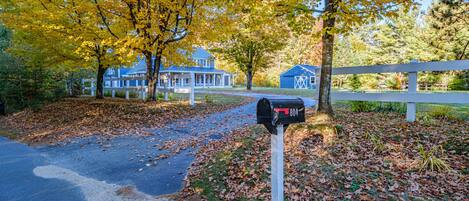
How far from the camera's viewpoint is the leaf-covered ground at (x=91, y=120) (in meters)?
8.57

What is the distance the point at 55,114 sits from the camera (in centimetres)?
1194

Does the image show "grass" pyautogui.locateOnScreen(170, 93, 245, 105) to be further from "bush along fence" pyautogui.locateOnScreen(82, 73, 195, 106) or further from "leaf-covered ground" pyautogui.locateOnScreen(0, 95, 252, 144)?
"leaf-covered ground" pyautogui.locateOnScreen(0, 95, 252, 144)

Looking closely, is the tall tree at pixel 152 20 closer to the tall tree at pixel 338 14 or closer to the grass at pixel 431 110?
the tall tree at pixel 338 14

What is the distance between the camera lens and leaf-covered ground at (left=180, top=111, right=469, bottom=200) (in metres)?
3.56

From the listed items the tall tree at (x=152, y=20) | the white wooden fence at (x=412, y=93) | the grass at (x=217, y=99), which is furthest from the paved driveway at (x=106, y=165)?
the grass at (x=217, y=99)

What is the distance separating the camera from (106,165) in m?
5.59

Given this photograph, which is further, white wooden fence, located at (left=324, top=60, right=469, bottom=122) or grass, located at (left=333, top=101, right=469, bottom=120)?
grass, located at (left=333, top=101, right=469, bottom=120)

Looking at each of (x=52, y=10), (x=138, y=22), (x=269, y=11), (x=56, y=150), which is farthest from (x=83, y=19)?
(x=269, y=11)

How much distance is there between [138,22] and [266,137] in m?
6.80

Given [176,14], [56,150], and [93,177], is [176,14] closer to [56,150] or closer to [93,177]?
[56,150]

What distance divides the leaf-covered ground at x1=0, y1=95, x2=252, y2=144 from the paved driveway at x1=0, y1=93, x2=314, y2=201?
2.26 feet

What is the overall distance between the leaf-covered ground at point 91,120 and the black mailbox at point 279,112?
620 cm

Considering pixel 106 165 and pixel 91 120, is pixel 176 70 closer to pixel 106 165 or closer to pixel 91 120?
pixel 91 120

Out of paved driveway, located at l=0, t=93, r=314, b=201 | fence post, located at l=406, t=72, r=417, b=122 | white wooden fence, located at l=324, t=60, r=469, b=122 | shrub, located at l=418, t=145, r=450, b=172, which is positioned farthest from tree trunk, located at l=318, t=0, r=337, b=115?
shrub, located at l=418, t=145, r=450, b=172
